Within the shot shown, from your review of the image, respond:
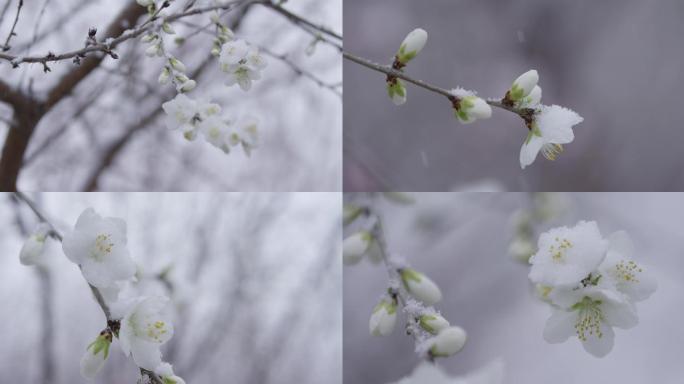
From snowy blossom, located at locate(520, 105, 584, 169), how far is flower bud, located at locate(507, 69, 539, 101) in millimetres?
36

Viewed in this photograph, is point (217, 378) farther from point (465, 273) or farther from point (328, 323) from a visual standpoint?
point (465, 273)

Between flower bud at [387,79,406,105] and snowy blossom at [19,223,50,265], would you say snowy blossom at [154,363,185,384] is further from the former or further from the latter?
flower bud at [387,79,406,105]

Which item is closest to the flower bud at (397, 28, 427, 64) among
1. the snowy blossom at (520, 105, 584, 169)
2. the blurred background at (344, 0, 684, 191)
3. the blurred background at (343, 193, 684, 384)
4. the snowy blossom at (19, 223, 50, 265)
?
the snowy blossom at (520, 105, 584, 169)

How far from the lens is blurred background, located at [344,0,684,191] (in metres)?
2.31

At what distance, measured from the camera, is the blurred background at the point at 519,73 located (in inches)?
90.9

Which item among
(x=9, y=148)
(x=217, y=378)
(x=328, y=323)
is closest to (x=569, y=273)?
(x=9, y=148)

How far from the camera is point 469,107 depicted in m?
0.73

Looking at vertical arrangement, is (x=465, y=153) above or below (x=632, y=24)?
below

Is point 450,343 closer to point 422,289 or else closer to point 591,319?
point 422,289

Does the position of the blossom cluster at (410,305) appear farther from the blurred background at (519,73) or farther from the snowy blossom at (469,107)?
the blurred background at (519,73)

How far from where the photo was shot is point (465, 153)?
7.97 ft

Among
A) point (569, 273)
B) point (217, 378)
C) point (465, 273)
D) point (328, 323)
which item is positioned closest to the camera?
point (569, 273)

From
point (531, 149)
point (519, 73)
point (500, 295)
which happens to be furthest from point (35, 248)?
point (519, 73)

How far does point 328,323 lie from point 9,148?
6.19 ft
